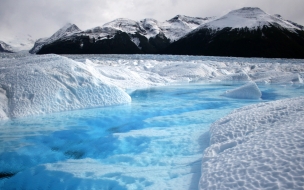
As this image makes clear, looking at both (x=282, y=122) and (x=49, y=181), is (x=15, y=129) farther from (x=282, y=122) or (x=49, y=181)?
(x=282, y=122)

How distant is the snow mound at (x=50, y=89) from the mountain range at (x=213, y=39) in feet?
245

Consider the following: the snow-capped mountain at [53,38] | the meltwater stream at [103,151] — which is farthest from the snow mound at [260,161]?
the snow-capped mountain at [53,38]

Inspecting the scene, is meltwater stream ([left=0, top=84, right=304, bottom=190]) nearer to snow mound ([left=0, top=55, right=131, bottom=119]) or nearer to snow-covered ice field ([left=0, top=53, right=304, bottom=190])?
snow-covered ice field ([left=0, top=53, right=304, bottom=190])

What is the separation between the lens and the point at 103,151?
341 cm

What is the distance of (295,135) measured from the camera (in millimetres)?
2104

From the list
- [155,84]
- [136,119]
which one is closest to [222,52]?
[155,84]

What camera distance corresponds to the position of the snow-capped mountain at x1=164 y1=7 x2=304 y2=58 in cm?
7288

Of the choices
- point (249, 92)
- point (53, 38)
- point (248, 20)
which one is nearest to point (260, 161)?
point (249, 92)

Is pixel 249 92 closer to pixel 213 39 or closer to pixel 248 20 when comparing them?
pixel 213 39

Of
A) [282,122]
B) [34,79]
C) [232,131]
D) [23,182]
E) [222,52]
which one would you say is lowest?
[23,182]

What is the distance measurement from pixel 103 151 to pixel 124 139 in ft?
1.72

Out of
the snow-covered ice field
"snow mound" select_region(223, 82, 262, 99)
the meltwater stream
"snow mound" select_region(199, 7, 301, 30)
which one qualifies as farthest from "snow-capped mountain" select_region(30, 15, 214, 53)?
the meltwater stream

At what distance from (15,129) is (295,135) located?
475cm

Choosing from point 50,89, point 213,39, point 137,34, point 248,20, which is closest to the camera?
point 50,89
